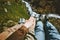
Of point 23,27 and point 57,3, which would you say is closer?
point 23,27

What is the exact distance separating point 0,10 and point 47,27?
533 mm

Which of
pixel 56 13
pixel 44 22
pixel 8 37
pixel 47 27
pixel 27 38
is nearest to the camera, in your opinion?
pixel 8 37

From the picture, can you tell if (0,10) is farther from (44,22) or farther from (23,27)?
(44,22)

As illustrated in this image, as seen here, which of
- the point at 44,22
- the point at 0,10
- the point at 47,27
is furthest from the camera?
the point at 44,22

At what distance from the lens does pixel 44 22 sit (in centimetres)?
208

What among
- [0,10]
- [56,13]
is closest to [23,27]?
[0,10]

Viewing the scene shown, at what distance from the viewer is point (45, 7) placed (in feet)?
10.1

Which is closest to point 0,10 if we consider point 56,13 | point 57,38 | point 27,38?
point 27,38

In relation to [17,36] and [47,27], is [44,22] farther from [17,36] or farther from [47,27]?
[17,36]

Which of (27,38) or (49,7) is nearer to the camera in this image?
(27,38)

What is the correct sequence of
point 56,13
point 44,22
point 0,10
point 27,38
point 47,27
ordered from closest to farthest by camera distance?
point 27,38
point 0,10
point 47,27
point 44,22
point 56,13

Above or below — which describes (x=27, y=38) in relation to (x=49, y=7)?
below

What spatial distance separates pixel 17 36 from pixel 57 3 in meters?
1.84

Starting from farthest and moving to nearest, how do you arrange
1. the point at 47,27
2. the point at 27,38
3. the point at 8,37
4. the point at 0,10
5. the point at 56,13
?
the point at 56,13 → the point at 47,27 → the point at 0,10 → the point at 27,38 → the point at 8,37
